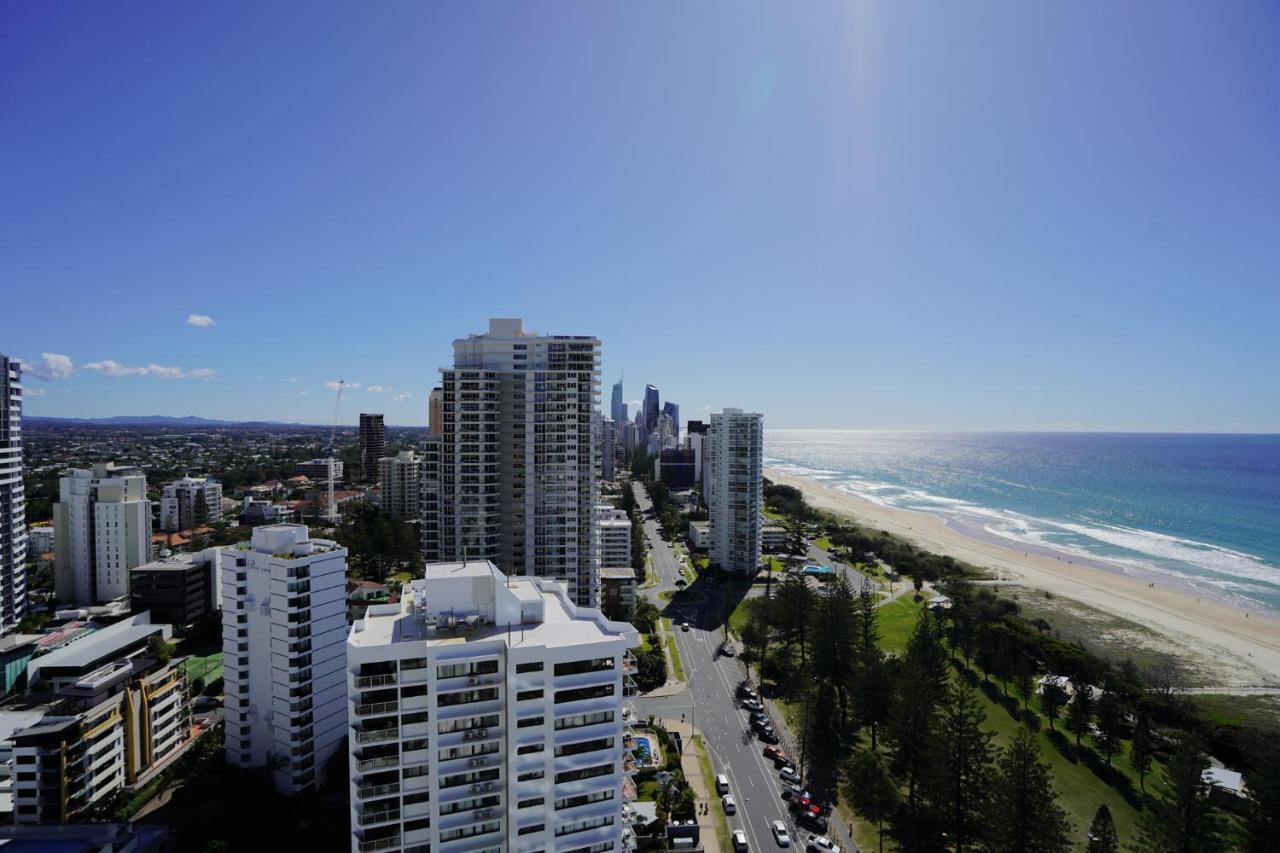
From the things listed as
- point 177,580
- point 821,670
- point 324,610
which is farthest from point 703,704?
point 177,580

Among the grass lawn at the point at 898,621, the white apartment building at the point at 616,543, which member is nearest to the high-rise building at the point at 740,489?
the white apartment building at the point at 616,543

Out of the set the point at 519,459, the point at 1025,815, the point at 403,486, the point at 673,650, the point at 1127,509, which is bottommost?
the point at 673,650

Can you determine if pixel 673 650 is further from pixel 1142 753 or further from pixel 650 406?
pixel 650 406

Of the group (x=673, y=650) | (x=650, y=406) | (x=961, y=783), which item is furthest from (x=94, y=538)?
(x=650, y=406)

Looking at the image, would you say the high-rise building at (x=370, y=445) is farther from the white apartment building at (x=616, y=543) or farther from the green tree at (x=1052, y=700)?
the green tree at (x=1052, y=700)

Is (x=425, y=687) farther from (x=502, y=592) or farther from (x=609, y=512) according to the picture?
(x=609, y=512)

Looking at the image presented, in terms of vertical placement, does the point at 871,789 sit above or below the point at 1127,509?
below

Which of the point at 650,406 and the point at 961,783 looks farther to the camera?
the point at 650,406
